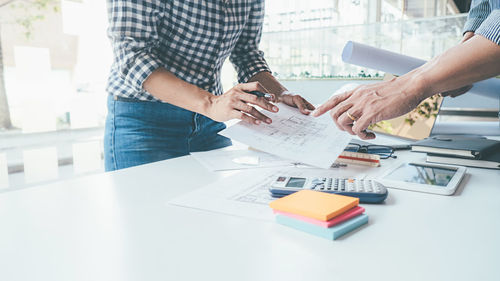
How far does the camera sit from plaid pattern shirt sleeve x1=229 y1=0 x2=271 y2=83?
1.25 meters

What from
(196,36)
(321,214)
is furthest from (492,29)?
(196,36)

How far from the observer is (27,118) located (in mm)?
2559

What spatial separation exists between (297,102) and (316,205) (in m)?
0.60

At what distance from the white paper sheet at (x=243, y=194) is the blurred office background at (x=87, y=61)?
119 cm

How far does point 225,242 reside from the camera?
18.7 inches

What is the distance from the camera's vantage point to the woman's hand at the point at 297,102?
1.04 metres

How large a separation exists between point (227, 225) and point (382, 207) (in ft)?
0.85

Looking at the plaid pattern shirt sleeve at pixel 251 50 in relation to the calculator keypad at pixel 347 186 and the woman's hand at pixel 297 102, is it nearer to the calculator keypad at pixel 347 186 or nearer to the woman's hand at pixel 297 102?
the woman's hand at pixel 297 102

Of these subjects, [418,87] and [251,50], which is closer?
[418,87]

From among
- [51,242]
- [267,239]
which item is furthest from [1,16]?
[267,239]

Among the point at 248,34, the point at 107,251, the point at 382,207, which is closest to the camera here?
the point at 107,251

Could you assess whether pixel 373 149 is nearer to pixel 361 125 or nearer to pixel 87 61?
pixel 361 125

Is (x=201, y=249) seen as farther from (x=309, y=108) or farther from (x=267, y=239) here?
(x=309, y=108)

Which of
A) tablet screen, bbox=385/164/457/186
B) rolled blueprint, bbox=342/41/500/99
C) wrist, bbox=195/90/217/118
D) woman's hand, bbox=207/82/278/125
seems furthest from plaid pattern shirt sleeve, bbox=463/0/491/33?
wrist, bbox=195/90/217/118
